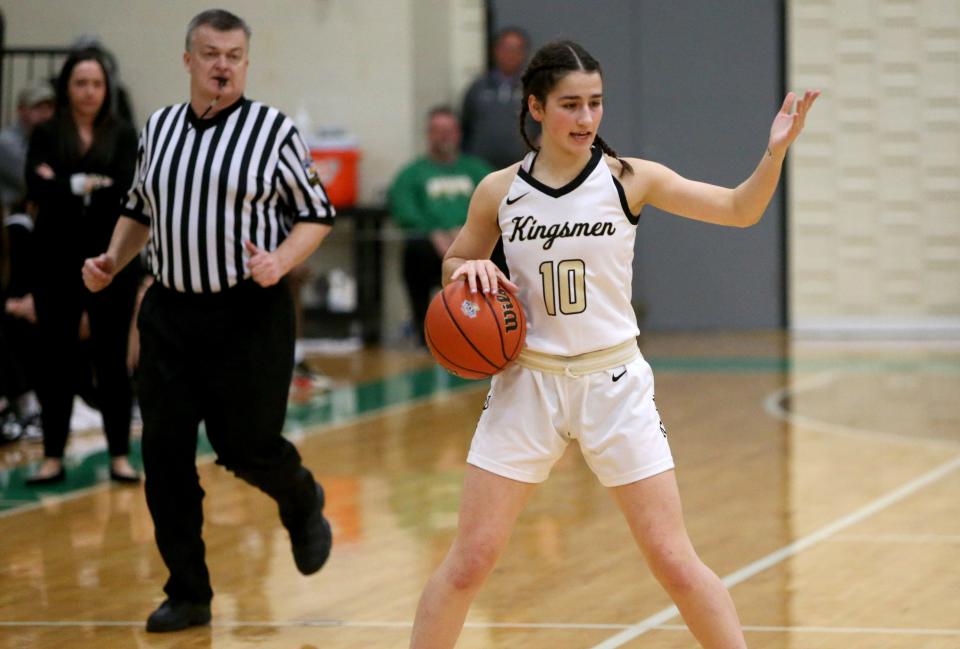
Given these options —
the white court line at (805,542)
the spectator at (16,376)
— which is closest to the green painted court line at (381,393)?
the spectator at (16,376)

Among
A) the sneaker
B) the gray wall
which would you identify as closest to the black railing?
the gray wall

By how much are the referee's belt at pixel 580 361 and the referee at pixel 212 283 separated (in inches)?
47.8

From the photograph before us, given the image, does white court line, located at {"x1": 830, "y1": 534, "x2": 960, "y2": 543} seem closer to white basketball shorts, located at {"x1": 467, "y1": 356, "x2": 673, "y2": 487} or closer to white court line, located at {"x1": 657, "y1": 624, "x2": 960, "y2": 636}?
white court line, located at {"x1": 657, "y1": 624, "x2": 960, "y2": 636}

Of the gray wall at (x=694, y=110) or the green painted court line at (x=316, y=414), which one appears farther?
the gray wall at (x=694, y=110)

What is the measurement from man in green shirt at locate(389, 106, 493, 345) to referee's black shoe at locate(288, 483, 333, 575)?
8.22 metres

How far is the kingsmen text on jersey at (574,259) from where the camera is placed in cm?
381

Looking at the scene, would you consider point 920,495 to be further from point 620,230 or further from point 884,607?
point 620,230

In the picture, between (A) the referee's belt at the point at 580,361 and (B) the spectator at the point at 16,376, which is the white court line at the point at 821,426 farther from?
(A) the referee's belt at the point at 580,361

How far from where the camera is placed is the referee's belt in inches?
149

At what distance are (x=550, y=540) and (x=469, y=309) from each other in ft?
8.63

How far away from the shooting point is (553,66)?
3820 mm

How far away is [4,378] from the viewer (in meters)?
9.09

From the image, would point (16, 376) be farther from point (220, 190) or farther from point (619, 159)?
point (619, 159)

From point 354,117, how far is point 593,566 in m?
9.26
